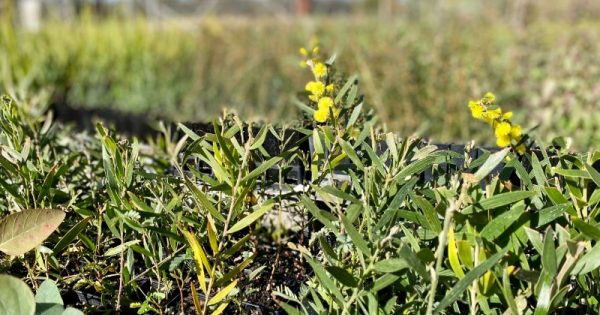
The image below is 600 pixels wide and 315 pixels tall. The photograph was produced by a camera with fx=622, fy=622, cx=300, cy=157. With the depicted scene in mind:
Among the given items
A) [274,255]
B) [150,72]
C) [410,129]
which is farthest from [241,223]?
[150,72]

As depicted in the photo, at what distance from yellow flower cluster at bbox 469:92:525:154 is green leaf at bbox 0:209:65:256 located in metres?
0.64

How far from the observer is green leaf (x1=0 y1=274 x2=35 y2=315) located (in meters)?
0.79

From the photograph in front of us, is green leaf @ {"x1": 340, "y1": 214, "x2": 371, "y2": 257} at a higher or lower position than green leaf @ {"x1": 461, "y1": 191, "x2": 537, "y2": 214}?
lower

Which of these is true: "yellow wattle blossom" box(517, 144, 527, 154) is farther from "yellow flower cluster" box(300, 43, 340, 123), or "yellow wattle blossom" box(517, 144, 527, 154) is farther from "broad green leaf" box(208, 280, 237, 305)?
"broad green leaf" box(208, 280, 237, 305)

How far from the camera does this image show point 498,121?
100cm

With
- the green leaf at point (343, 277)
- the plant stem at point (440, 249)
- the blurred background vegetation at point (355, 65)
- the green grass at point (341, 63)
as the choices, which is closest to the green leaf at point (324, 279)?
the green leaf at point (343, 277)

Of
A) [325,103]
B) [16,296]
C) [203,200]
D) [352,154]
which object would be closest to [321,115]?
[325,103]

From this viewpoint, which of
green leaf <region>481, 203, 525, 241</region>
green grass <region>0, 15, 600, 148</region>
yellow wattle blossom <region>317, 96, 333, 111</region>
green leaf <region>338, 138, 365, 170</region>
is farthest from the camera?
green grass <region>0, 15, 600, 148</region>

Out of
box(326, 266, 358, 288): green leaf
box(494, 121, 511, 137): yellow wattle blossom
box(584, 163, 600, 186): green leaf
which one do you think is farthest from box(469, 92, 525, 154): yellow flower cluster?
box(326, 266, 358, 288): green leaf

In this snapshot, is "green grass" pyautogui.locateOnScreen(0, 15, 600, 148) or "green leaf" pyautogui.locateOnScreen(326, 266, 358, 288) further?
"green grass" pyautogui.locateOnScreen(0, 15, 600, 148)

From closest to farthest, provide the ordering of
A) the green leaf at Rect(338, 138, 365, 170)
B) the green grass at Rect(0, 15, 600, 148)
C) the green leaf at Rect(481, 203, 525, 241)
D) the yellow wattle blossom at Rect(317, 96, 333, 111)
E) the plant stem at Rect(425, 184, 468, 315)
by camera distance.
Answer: the plant stem at Rect(425, 184, 468, 315) < the green leaf at Rect(481, 203, 525, 241) < the green leaf at Rect(338, 138, 365, 170) < the yellow wattle blossom at Rect(317, 96, 333, 111) < the green grass at Rect(0, 15, 600, 148)

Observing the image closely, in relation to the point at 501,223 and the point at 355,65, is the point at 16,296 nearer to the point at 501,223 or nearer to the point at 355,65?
the point at 501,223

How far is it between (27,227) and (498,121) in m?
0.74

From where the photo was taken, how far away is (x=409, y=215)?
2.82ft
